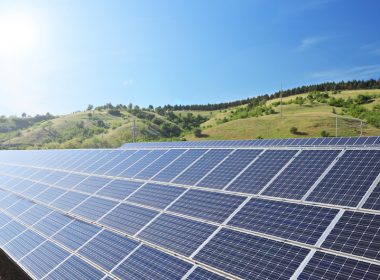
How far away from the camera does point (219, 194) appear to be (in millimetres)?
13648

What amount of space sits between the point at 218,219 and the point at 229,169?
13.0 ft

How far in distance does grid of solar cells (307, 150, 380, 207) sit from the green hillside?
200 ft

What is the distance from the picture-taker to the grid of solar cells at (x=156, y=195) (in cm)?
1484

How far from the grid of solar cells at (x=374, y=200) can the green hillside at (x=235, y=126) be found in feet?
207

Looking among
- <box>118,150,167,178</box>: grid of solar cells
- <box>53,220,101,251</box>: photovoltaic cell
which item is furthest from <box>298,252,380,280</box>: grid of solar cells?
<box>118,150,167,178</box>: grid of solar cells

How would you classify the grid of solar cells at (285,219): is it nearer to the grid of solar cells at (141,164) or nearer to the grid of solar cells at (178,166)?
the grid of solar cells at (178,166)

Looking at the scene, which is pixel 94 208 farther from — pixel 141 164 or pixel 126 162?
pixel 126 162

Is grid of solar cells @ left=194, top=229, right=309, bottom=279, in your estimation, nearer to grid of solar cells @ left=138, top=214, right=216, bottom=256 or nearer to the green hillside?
grid of solar cells @ left=138, top=214, right=216, bottom=256

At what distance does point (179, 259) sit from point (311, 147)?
7.51 metres

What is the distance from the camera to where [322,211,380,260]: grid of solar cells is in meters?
8.28

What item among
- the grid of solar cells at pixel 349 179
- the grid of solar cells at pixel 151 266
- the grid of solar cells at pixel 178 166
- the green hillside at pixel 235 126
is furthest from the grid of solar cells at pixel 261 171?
the green hillside at pixel 235 126

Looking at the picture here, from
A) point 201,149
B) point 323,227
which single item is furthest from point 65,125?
point 323,227

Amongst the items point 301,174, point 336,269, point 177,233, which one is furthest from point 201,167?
point 336,269

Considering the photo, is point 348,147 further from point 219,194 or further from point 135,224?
point 135,224
